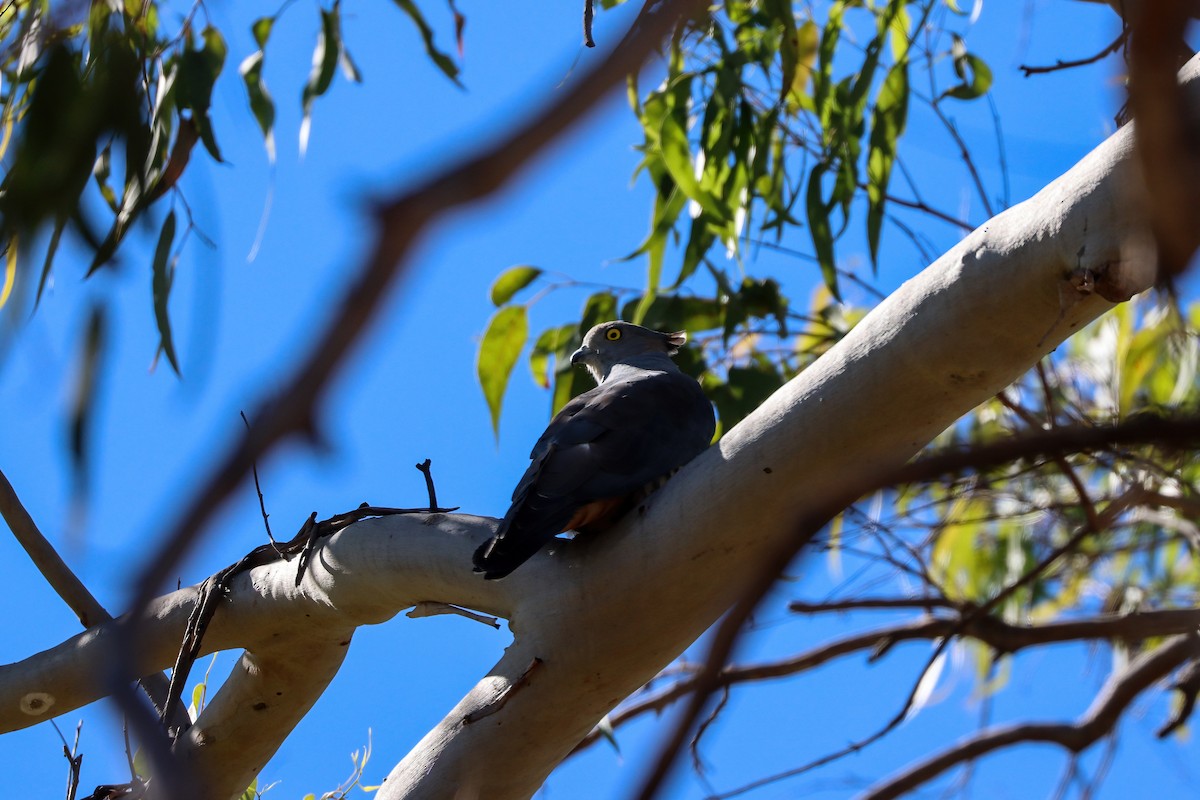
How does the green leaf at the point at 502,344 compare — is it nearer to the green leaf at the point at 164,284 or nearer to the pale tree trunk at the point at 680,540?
the green leaf at the point at 164,284

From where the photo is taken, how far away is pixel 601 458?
7.70ft

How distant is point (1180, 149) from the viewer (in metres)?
0.83

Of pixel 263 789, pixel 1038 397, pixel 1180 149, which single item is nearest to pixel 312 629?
pixel 263 789

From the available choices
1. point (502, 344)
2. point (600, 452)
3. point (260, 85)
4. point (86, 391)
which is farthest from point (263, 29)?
point (86, 391)

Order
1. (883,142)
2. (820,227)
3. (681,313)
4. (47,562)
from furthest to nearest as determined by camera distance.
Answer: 1. (681,313)
2. (883,142)
3. (820,227)
4. (47,562)

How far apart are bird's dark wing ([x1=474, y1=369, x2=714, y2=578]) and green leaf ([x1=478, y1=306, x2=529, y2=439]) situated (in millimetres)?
918

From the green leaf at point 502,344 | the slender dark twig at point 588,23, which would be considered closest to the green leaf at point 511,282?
the green leaf at point 502,344

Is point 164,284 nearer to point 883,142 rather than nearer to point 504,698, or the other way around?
point 504,698

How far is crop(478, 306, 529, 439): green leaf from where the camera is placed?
3.74 m

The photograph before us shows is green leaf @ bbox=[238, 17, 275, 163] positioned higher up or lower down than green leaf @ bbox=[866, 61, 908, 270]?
higher up

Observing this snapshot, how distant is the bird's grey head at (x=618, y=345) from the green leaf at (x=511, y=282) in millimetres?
304

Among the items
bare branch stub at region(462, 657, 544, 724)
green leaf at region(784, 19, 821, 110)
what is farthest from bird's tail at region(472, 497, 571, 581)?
green leaf at region(784, 19, 821, 110)

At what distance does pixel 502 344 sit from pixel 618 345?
413 mm

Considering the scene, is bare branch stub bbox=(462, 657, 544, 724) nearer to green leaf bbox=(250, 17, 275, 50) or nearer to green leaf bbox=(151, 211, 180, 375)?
green leaf bbox=(151, 211, 180, 375)
